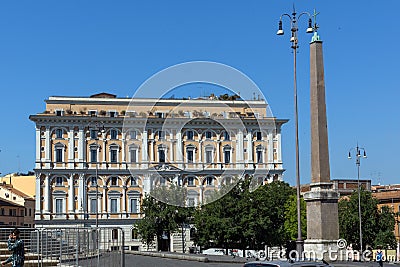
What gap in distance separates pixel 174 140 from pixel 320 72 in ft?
172

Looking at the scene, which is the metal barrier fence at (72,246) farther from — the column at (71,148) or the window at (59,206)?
the column at (71,148)

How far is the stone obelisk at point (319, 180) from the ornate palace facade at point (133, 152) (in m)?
46.5

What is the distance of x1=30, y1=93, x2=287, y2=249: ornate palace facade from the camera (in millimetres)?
80875

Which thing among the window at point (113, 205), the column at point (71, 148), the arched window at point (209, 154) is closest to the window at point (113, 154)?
the column at point (71, 148)

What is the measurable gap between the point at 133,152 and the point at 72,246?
6093 cm

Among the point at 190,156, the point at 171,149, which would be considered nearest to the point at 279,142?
the point at 190,156

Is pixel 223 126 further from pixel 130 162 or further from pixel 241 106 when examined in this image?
pixel 130 162

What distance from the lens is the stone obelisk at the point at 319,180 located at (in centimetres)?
3198

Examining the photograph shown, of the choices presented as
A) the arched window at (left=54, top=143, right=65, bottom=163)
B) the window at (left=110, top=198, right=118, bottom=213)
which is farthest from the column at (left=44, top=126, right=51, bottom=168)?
the window at (left=110, top=198, right=118, bottom=213)

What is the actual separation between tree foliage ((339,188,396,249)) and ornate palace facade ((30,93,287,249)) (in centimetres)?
1579

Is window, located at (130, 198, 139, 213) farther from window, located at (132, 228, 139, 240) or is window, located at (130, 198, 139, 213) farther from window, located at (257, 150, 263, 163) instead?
window, located at (257, 150, 263, 163)

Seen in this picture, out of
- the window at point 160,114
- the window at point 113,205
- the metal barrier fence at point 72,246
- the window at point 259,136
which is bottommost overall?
the metal barrier fence at point 72,246

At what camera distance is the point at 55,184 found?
8144 centimetres

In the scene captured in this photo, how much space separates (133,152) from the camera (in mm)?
83188
